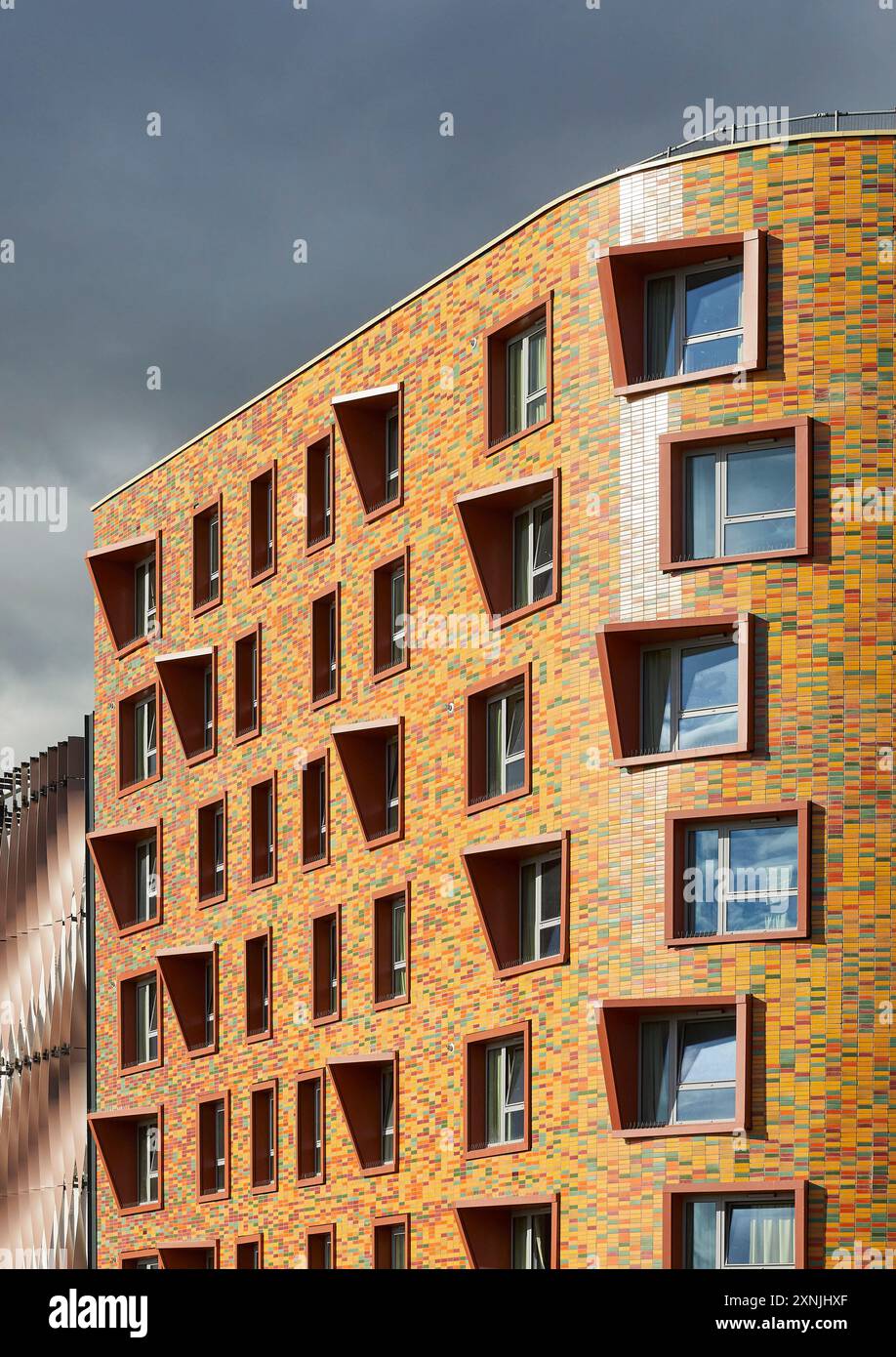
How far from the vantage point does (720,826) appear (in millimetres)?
36938

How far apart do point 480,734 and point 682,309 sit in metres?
8.44

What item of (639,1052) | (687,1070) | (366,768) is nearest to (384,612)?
(366,768)

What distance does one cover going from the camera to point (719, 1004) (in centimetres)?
3609

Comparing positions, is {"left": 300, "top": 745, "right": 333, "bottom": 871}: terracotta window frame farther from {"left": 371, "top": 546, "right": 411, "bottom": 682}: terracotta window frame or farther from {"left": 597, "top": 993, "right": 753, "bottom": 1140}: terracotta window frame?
{"left": 597, "top": 993, "right": 753, "bottom": 1140}: terracotta window frame

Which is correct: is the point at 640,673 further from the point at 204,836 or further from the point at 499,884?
the point at 204,836

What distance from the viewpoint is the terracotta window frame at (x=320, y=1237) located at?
145 ft

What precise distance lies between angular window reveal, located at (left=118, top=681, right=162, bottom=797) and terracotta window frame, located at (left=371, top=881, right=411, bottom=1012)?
1115cm

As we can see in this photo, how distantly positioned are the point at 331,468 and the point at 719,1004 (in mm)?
16358

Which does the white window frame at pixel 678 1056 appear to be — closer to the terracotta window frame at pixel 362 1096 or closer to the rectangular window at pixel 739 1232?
the rectangular window at pixel 739 1232

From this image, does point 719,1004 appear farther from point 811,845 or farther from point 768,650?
point 768,650

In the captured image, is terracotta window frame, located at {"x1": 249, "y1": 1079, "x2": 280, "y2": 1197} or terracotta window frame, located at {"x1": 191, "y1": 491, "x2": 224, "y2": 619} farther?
terracotta window frame, located at {"x1": 191, "y1": 491, "x2": 224, "y2": 619}

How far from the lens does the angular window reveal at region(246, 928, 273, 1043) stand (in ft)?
156

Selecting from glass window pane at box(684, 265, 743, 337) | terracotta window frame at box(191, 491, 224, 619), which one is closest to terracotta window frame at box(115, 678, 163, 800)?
terracotta window frame at box(191, 491, 224, 619)
